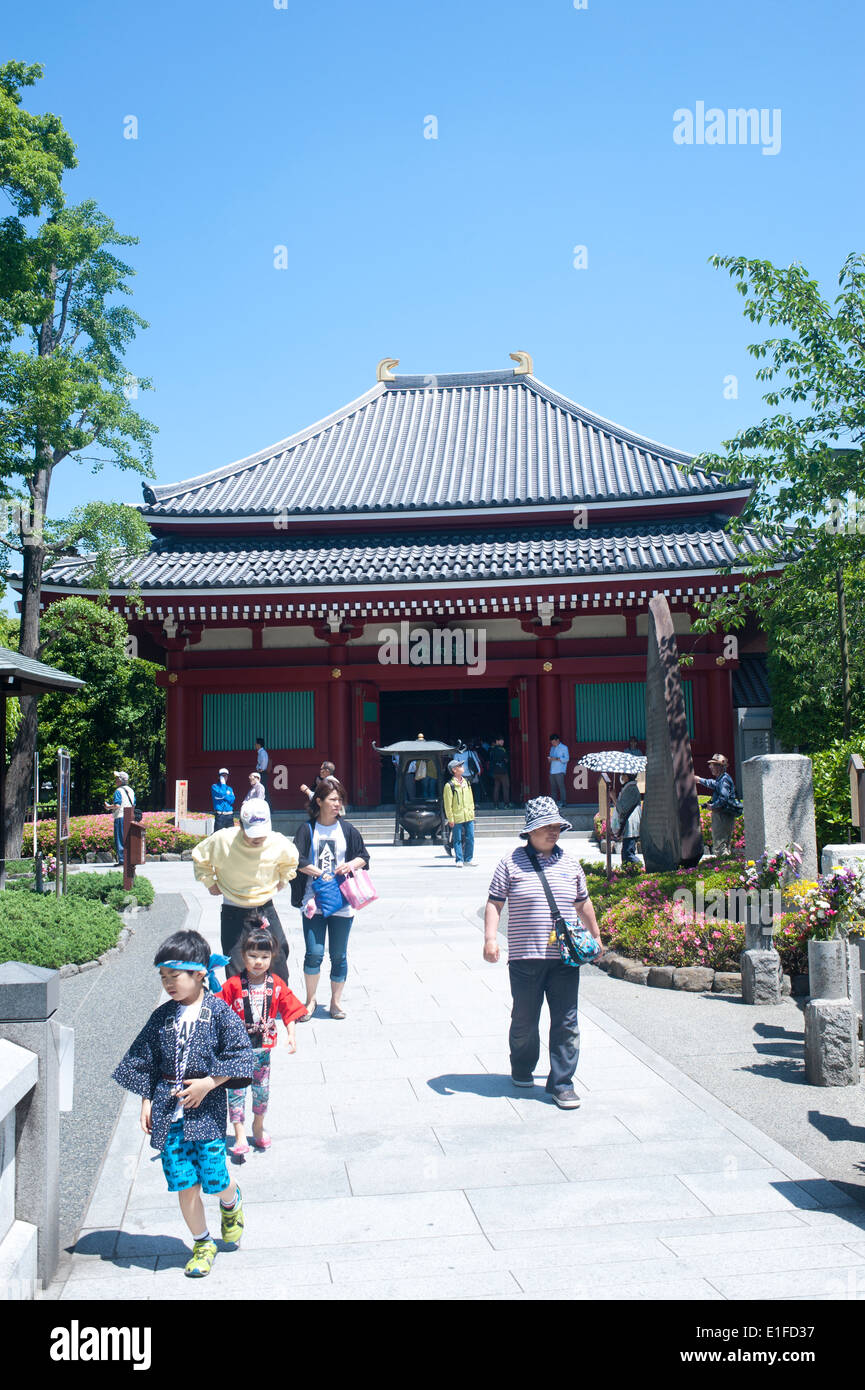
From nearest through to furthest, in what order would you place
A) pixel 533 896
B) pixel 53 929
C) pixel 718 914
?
pixel 533 896 < pixel 718 914 < pixel 53 929

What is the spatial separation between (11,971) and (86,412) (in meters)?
14.9

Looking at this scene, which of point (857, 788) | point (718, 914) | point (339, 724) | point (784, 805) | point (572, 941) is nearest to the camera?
point (572, 941)

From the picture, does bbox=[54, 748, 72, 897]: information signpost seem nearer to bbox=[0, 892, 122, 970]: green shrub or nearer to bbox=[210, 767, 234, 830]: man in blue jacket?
bbox=[0, 892, 122, 970]: green shrub

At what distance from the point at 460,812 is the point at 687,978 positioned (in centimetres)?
713

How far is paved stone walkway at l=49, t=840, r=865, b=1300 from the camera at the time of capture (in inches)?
149

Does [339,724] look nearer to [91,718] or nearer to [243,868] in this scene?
[91,718]

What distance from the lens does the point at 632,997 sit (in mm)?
8492

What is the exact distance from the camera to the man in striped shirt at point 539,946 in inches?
231

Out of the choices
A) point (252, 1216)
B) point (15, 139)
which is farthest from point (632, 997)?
point (15, 139)

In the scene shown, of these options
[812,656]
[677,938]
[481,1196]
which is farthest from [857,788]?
[812,656]

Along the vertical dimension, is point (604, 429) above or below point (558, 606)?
above

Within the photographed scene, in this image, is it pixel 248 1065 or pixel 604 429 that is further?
pixel 604 429

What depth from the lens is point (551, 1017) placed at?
19.2ft

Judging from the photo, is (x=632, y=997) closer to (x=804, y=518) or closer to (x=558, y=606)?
(x=804, y=518)
